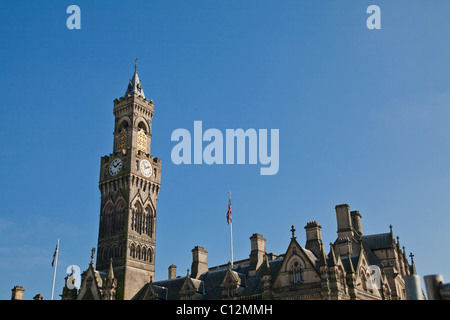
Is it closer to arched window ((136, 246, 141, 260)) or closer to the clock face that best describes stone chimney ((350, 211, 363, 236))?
arched window ((136, 246, 141, 260))

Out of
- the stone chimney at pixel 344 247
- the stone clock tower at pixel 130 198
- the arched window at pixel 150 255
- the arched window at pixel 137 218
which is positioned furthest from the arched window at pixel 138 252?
the stone chimney at pixel 344 247

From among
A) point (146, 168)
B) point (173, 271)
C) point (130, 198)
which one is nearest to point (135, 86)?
point (146, 168)

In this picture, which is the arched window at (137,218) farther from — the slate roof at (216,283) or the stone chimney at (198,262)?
the stone chimney at (198,262)

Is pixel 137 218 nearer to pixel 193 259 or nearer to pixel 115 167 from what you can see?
pixel 115 167

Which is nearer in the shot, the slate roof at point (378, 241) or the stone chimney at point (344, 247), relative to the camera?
the stone chimney at point (344, 247)

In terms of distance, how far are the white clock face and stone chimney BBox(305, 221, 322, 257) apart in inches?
1077

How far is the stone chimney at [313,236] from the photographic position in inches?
2007

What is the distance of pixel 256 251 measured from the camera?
179ft

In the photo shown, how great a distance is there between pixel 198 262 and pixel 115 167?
19.4 m

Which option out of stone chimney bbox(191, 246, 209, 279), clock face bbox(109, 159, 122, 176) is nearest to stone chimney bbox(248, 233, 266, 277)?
stone chimney bbox(191, 246, 209, 279)

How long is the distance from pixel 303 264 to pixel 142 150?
3442 cm

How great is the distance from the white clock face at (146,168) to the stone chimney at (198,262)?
48.4ft

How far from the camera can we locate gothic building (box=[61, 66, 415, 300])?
151 feet
